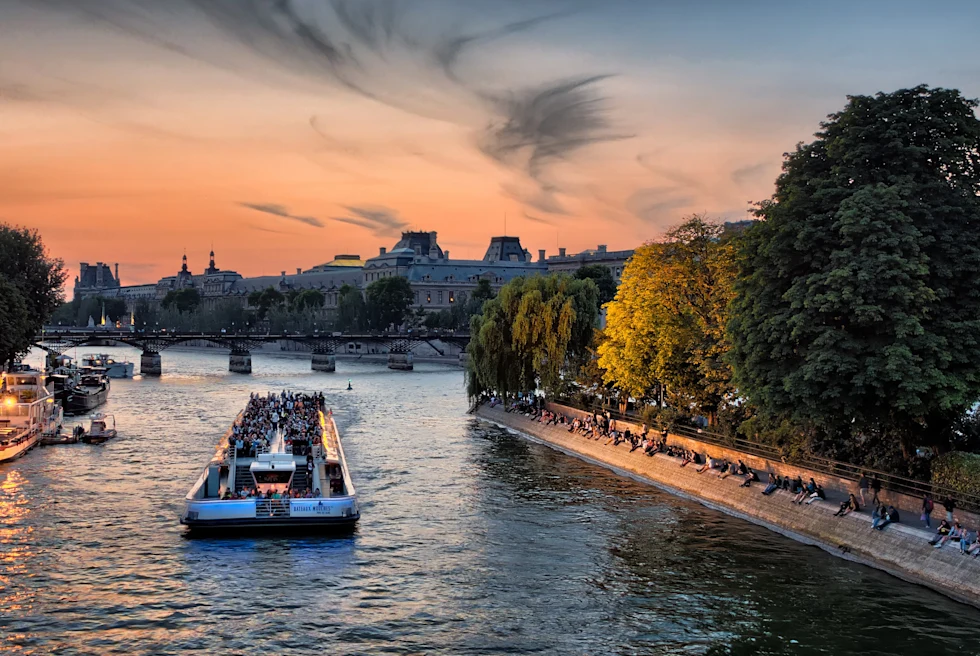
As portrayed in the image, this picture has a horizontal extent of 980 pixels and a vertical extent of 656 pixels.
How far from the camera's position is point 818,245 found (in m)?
36.3

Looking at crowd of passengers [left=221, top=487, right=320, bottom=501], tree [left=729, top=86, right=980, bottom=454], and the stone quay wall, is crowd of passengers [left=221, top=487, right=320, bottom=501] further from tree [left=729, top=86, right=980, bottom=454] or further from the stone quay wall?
the stone quay wall

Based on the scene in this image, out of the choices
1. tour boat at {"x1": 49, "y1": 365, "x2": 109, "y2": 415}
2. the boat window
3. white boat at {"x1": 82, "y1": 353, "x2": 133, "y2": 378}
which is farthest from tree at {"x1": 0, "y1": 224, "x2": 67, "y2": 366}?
the boat window

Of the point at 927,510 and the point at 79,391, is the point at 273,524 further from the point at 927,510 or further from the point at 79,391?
the point at 79,391

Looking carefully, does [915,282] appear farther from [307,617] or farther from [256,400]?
[256,400]

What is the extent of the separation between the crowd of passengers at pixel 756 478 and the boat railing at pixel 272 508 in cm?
1791

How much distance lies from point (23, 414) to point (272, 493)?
3026 cm

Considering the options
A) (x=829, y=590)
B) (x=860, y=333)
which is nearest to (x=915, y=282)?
(x=860, y=333)

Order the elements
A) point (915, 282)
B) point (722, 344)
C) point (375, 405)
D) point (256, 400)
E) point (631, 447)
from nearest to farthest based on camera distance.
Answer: point (915, 282) → point (722, 344) → point (631, 447) → point (256, 400) → point (375, 405)

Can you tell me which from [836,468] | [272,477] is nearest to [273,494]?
[272,477]

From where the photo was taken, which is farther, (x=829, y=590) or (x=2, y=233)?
(x=2, y=233)

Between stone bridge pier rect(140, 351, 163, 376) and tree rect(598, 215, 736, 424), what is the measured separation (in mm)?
100216

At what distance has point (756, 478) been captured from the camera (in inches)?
1649

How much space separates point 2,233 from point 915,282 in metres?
85.2

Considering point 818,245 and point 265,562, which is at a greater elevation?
point 818,245
